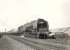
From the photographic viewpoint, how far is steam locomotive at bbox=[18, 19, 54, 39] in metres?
0.65

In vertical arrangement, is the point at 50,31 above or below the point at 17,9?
below

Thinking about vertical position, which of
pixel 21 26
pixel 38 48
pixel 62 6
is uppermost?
pixel 62 6

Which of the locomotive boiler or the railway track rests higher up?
the locomotive boiler

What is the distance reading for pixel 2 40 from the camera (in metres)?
0.62

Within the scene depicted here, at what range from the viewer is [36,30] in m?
0.66

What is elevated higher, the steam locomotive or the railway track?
the steam locomotive

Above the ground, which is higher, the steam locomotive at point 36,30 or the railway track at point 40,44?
the steam locomotive at point 36,30

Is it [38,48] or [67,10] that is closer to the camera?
[38,48]

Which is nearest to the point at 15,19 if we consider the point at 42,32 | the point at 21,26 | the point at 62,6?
the point at 21,26

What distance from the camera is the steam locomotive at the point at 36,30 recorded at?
647 millimetres

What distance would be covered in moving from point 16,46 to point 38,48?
10 centimetres

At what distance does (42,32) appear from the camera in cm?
66

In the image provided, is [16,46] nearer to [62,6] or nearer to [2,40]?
[2,40]

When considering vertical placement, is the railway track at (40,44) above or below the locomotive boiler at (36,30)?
below
